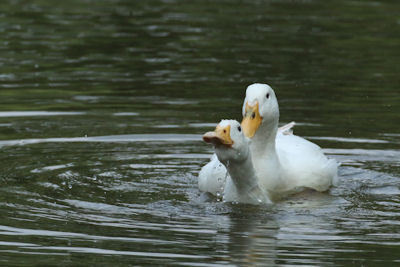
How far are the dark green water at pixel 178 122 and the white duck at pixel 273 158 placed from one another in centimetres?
20

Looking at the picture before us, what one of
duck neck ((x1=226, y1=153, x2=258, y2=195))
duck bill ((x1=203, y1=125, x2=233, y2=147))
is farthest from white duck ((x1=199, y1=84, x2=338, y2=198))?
duck bill ((x1=203, y1=125, x2=233, y2=147))

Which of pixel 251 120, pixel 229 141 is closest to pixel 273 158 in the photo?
pixel 251 120

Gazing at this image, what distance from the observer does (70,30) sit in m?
21.0

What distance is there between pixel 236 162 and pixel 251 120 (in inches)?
28.2

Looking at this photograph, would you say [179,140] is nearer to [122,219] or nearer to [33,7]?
[122,219]

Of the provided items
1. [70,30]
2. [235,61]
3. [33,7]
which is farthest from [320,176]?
[33,7]

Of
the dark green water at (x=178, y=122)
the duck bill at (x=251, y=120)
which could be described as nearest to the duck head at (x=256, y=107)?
the duck bill at (x=251, y=120)

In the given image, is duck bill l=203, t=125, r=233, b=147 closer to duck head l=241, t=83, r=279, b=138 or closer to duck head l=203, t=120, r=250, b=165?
duck head l=203, t=120, r=250, b=165

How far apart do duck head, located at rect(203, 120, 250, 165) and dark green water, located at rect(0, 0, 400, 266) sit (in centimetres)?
61

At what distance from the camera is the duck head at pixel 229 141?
920 centimetres

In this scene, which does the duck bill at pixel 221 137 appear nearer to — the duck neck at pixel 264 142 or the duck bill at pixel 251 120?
the duck bill at pixel 251 120

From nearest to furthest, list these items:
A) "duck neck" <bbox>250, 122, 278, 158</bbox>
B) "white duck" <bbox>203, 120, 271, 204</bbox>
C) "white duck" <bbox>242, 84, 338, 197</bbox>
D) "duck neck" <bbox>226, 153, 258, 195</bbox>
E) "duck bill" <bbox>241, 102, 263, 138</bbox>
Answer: "white duck" <bbox>203, 120, 271, 204</bbox> → "duck neck" <bbox>226, 153, 258, 195</bbox> → "duck bill" <bbox>241, 102, 263, 138</bbox> → "white duck" <bbox>242, 84, 338, 197</bbox> → "duck neck" <bbox>250, 122, 278, 158</bbox>

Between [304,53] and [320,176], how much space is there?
8.18 meters

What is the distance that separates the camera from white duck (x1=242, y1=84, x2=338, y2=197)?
1033 cm
